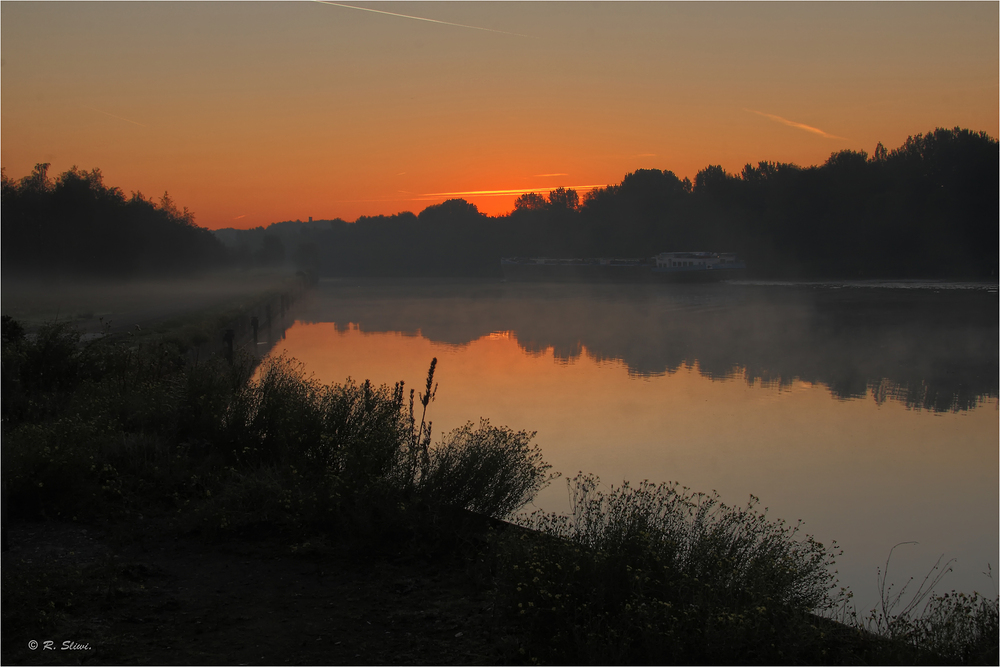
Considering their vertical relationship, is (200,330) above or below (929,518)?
above

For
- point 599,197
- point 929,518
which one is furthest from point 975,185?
point 929,518

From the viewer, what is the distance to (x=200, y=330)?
72.4ft

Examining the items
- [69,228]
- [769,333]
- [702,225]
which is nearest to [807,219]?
[702,225]

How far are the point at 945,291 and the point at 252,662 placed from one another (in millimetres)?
68055

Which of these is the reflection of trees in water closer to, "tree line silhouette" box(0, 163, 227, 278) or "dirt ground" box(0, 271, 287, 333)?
"dirt ground" box(0, 271, 287, 333)

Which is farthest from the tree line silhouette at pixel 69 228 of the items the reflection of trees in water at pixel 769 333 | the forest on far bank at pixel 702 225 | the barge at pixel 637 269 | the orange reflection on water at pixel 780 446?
the barge at pixel 637 269

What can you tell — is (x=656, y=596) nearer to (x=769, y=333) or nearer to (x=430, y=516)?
(x=430, y=516)

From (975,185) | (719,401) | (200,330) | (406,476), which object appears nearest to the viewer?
(406,476)

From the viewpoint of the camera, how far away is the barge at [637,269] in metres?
90.2

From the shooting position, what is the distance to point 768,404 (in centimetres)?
1745

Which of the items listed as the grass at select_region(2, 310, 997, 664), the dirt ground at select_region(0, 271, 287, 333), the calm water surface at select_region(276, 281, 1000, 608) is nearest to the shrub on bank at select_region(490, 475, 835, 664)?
the grass at select_region(2, 310, 997, 664)

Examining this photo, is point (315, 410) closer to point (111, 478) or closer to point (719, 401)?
point (111, 478)

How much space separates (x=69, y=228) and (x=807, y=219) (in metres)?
80.0

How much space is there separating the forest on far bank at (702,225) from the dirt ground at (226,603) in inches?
1907
